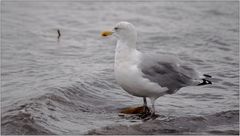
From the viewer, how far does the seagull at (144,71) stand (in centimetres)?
741

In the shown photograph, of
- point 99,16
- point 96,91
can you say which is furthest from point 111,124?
point 99,16

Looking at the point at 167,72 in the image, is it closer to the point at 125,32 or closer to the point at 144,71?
the point at 144,71

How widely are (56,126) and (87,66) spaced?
12.2 ft

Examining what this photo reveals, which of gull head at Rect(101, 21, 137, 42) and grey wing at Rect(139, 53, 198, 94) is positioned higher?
gull head at Rect(101, 21, 137, 42)

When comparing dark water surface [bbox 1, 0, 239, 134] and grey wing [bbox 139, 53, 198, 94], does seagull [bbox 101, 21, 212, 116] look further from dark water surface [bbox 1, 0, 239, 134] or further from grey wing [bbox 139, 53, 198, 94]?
dark water surface [bbox 1, 0, 239, 134]

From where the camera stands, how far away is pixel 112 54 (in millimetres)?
11828

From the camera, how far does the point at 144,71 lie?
294 inches

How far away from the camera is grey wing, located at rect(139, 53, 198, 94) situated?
298 inches

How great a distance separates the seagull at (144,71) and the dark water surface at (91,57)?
1.45 feet

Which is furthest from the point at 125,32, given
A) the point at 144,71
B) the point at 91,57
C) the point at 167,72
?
the point at 91,57

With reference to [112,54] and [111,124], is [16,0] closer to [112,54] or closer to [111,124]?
[112,54]

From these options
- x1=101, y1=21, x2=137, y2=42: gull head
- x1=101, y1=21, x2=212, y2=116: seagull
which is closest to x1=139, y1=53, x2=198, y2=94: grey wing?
x1=101, y1=21, x2=212, y2=116: seagull

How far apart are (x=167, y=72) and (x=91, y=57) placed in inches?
148

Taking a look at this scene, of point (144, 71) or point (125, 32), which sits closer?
point (144, 71)
